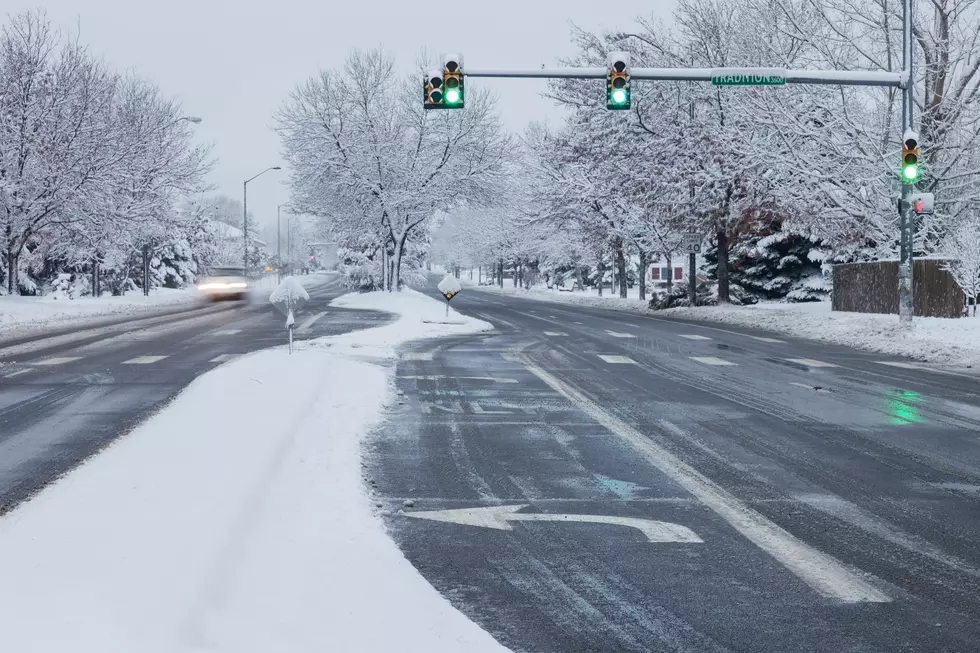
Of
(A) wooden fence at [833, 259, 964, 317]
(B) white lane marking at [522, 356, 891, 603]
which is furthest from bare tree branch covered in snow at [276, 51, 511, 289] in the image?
(B) white lane marking at [522, 356, 891, 603]

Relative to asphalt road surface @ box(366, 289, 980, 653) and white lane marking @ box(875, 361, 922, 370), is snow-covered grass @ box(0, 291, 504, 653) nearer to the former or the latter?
asphalt road surface @ box(366, 289, 980, 653)

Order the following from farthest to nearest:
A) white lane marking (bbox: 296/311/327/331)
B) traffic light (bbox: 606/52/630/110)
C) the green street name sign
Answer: white lane marking (bbox: 296/311/327/331) < the green street name sign < traffic light (bbox: 606/52/630/110)

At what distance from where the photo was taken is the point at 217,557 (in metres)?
4.96

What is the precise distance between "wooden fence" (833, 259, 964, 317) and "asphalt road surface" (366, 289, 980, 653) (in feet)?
49.0

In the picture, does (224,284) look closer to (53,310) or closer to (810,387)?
(53,310)

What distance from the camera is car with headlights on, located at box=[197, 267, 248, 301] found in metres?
52.8

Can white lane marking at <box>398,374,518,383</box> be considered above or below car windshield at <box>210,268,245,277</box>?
below

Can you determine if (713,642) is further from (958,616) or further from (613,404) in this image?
(613,404)

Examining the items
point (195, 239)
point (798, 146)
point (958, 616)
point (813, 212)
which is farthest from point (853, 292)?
point (195, 239)

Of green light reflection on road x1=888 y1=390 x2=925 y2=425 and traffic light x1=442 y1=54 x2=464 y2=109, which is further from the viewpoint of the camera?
traffic light x1=442 y1=54 x2=464 y2=109

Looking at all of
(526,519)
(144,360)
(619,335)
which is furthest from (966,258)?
(526,519)

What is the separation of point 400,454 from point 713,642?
179 inches

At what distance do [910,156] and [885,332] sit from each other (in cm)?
465

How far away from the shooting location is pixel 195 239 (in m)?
73.1
